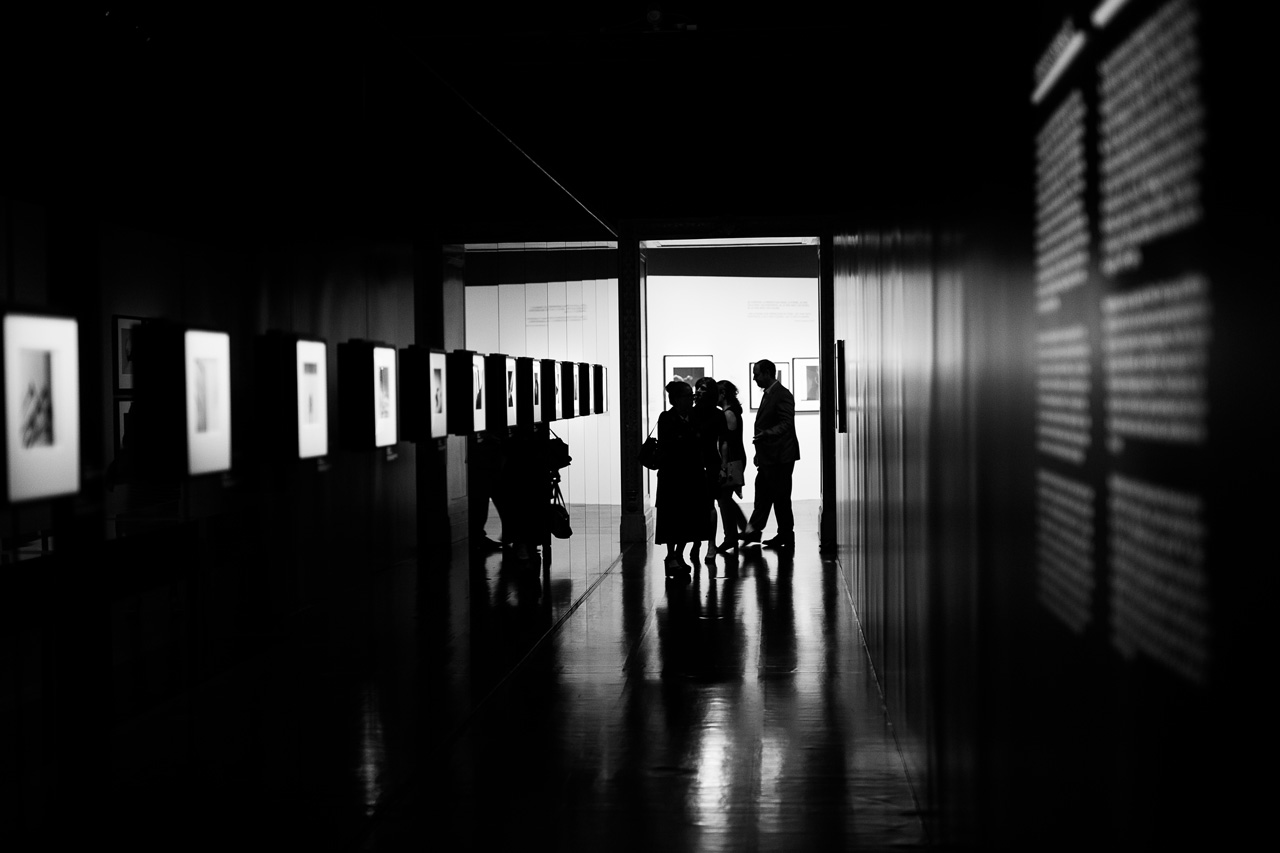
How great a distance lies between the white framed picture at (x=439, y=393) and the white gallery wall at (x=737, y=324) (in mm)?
11878

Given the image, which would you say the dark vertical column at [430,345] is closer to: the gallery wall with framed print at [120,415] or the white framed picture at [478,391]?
the white framed picture at [478,391]

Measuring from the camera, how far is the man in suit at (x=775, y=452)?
1302 centimetres

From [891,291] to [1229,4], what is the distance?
4.30 meters

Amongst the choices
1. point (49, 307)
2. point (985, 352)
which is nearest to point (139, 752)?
point (49, 307)

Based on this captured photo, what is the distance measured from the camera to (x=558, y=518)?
31.5 feet

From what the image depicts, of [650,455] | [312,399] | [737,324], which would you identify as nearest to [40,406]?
[312,399]

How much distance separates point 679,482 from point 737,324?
683 centimetres

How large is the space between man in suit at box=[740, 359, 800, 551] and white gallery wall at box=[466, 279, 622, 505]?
1623mm

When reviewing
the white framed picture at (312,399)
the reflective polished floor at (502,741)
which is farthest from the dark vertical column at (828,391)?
the white framed picture at (312,399)

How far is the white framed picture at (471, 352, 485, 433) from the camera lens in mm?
6520

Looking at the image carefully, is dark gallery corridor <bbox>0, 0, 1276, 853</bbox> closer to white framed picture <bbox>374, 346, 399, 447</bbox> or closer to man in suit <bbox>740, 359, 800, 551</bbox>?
white framed picture <bbox>374, 346, 399, 447</bbox>

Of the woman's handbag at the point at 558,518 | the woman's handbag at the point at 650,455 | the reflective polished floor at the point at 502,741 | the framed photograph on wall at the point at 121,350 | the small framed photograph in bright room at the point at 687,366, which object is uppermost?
the small framed photograph in bright room at the point at 687,366

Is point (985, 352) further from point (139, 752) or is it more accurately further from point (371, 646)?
point (371, 646)

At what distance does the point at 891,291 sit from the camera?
5730mm
